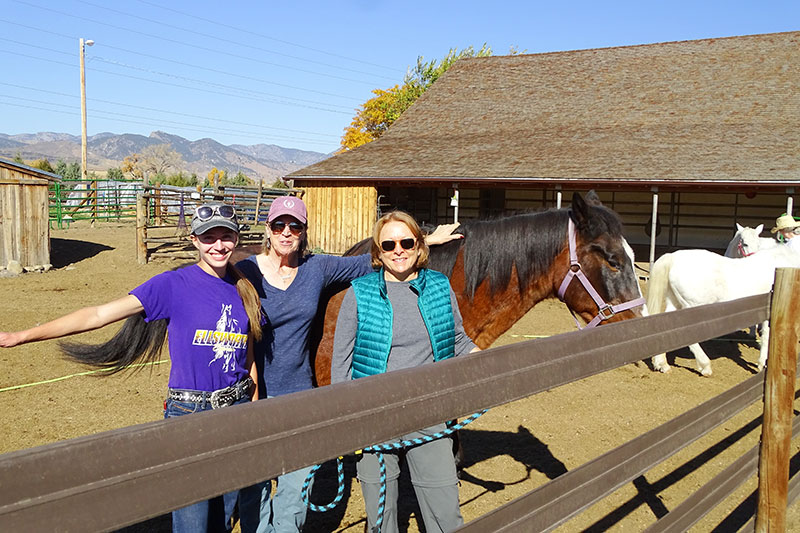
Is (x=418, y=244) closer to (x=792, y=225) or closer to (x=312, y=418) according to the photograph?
(x=312, y=418)

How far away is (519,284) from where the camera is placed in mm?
3473

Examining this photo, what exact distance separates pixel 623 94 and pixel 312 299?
792 inches

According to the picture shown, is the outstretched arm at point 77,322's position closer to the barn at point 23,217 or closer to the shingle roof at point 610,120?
the barn at point 23,217

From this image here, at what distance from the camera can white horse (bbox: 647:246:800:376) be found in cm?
734

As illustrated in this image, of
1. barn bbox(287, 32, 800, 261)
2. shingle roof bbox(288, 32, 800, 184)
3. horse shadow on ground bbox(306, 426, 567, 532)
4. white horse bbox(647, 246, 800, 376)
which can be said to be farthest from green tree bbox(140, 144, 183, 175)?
horse shadow on ground bbox(306, 426, 567, 532)

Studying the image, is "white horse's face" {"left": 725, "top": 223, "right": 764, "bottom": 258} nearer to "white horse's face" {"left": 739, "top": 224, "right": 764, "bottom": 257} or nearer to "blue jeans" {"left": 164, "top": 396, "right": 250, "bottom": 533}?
"white horse's face" {"left": 739, "top": 224, "right": 764, "bottom": 257}

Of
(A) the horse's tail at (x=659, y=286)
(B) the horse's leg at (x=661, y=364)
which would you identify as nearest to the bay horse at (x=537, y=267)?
(B) the horse's leg at (x=661, y=364)

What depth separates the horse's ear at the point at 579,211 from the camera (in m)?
3.40

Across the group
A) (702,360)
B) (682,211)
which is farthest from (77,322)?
(682,211)

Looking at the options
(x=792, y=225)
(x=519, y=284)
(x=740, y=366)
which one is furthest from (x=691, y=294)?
(x=519, y=284)

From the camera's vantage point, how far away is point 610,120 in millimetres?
18984

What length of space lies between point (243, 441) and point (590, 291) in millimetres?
2829

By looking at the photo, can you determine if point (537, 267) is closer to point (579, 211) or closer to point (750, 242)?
point (579, 211)

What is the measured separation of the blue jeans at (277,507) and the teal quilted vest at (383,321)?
0.61 m
